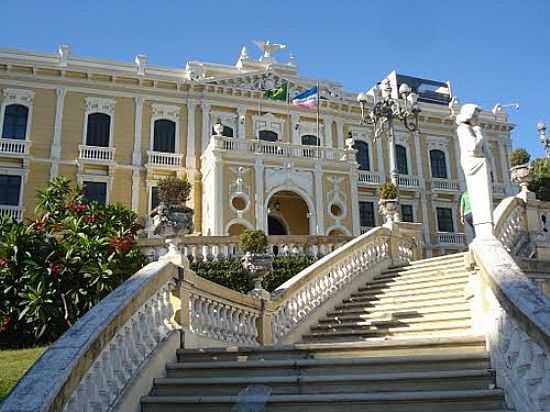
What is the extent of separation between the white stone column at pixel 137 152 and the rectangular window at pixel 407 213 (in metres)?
14.2

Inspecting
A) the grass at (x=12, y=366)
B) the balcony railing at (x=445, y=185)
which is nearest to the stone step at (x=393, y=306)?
the grass at (x=12, y=366)

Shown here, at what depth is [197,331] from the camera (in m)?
7.10

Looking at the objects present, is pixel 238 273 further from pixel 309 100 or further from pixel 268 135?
pixel 268 135

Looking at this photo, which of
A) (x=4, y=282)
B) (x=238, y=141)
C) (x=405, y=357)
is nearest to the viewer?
(x=405, y=357)

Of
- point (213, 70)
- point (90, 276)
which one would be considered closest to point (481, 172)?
point (90, 276)

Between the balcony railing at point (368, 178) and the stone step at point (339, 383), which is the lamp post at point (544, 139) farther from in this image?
the stone step at point (339, 383)

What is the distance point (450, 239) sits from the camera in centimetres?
3027

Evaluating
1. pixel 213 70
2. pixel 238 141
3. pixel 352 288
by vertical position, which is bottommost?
pixel 352 288

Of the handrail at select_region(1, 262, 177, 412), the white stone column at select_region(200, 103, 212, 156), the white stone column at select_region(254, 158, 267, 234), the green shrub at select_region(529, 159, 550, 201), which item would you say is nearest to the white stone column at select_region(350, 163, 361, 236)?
the white stone column at select_region(254, 158, 267, 234)

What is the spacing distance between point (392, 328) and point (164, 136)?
2037 cm

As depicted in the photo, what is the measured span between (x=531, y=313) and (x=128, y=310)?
363 centimetres

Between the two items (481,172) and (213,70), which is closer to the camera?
(481,172)

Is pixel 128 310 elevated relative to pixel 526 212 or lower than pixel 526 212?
lower

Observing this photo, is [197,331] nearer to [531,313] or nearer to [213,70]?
[531,313]
